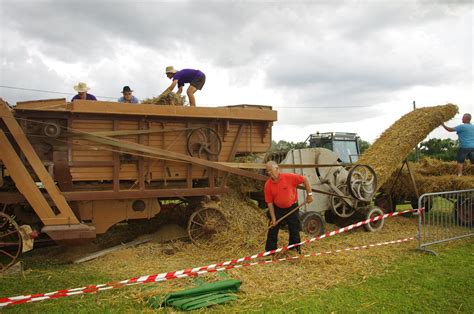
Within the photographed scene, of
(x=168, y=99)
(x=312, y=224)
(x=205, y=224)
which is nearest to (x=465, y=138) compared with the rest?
(x=312, y=224)

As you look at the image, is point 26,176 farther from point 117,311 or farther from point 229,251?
point 229,251

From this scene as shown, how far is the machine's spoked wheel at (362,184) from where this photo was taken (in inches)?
293

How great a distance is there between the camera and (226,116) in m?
6.71

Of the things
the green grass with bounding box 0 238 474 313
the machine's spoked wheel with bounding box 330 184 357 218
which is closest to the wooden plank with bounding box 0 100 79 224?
the green grass with bounding box 0 238 474 313

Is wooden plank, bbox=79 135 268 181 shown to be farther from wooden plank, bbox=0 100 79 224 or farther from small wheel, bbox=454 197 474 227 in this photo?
small wheel, bbox=454 197 474 227

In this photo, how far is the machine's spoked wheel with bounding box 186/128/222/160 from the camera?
21.9 feet

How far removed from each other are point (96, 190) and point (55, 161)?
2.56 feet

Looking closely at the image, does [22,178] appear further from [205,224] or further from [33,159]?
[205,224]

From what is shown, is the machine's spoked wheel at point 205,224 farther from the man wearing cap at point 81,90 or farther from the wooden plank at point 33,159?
the man wearing cap at point 81,90

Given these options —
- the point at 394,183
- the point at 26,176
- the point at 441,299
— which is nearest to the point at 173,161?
the point at 26,176

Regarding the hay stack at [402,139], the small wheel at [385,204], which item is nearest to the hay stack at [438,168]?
the small wheel at [385,204]

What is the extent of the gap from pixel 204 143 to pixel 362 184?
11.0ft

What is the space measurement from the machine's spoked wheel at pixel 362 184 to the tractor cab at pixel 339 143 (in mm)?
5317

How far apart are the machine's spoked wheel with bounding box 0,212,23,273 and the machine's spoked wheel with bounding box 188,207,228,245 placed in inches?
104
